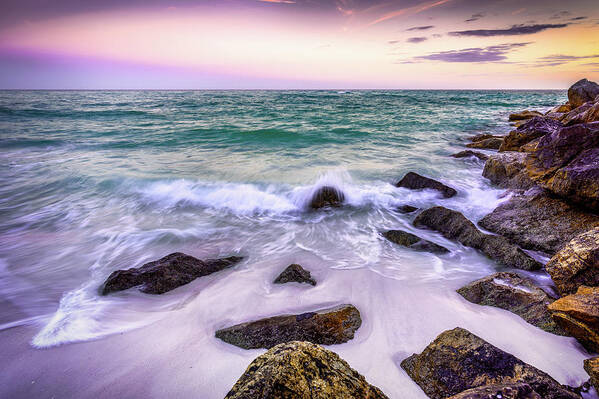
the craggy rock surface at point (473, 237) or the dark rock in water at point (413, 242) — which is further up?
the craggy rock surface at point (473, 237)

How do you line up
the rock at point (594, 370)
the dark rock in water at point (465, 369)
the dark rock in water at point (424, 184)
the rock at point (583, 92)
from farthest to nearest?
the rock at point (583, 92) → the dark rock in water at point (424, 184) → the rock at point (594, 370) → the dark rock in water at point (465, 369)

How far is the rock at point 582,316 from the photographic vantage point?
6.80 ft

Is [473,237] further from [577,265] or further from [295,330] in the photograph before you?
[295,330]

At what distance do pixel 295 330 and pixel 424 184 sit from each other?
534 centimetres

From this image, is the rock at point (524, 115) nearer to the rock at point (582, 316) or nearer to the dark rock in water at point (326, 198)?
the dark rock in water at point (326, 198)

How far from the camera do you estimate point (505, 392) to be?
1.36 m

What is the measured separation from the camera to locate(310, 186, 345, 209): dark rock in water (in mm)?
6148

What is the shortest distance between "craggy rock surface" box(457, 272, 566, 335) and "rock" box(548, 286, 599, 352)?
13 cm

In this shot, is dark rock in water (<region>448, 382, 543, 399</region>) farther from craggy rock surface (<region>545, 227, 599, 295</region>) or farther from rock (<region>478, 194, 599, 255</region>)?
rock (<region>478, 194, 599, 255</region>)

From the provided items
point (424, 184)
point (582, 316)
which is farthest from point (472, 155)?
point (582, 316)

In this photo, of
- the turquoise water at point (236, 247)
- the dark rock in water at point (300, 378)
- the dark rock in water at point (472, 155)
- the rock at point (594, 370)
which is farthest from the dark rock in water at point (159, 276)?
the dark rock in water at point (472, 155)

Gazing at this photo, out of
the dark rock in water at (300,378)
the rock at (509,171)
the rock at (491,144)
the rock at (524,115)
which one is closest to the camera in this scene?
the dark rock in water at (300,378)

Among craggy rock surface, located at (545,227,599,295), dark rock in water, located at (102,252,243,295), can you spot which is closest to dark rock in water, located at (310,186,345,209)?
dark rock in water, located at (102,252,243,295)

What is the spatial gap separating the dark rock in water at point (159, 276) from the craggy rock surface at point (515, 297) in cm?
311
